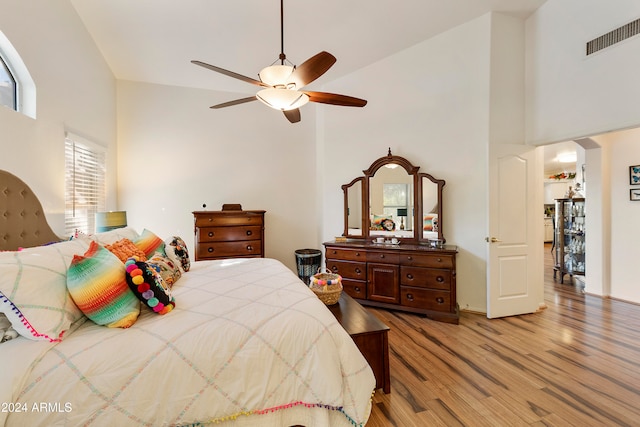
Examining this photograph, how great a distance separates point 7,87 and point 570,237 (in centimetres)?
723

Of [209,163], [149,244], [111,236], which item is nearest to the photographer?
[111,236]

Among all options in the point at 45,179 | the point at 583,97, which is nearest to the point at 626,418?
the point at 583,97

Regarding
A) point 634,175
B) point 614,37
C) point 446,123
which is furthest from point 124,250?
point 634,175

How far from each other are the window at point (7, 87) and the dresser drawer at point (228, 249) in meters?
2.16

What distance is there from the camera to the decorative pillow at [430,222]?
346 cm

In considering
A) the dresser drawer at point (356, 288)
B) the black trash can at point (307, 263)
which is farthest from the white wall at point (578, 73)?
the black trash can at point (307, 263)

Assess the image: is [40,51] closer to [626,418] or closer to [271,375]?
[271,375]

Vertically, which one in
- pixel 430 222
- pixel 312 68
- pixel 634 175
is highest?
pixel 312 68

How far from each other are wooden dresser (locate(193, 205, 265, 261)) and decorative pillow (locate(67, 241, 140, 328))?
2.37m

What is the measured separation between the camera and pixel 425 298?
10.3ft

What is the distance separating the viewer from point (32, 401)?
0.98 m

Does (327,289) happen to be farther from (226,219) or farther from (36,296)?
(226,219)

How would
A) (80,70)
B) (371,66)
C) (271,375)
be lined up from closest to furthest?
(271,375) < (80,70) < (371,66)

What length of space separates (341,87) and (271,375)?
4040 mm
